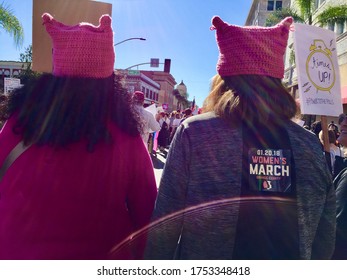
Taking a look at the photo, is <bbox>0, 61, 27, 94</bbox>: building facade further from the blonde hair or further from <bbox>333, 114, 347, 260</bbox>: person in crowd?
the blonde hair

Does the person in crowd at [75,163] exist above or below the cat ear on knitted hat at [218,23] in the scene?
below

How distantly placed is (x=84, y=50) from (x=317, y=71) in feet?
7.68

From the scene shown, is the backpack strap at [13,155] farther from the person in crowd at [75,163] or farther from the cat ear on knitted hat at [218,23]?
the cat ear on knitted hat at [218,23]

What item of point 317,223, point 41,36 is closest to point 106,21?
point 317,223

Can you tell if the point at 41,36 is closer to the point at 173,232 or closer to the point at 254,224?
the point at 173,232

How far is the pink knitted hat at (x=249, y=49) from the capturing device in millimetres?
1365

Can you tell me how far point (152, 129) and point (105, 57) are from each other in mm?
6190

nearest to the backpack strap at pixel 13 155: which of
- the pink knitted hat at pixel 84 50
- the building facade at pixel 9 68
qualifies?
the pink knitted hat at pixel 84 50

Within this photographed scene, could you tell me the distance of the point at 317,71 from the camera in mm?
3033

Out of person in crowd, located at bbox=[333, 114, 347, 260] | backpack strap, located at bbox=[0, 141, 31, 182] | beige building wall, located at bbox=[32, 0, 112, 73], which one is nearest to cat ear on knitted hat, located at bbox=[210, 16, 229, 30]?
backpack strap, located at bbox=[0, 141, 31, 182]

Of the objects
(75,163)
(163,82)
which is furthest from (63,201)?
(163,82)

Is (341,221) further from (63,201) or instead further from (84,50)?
(84,50)

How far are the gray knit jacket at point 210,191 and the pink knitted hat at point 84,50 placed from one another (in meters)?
0.45

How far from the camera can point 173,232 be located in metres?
1.37
